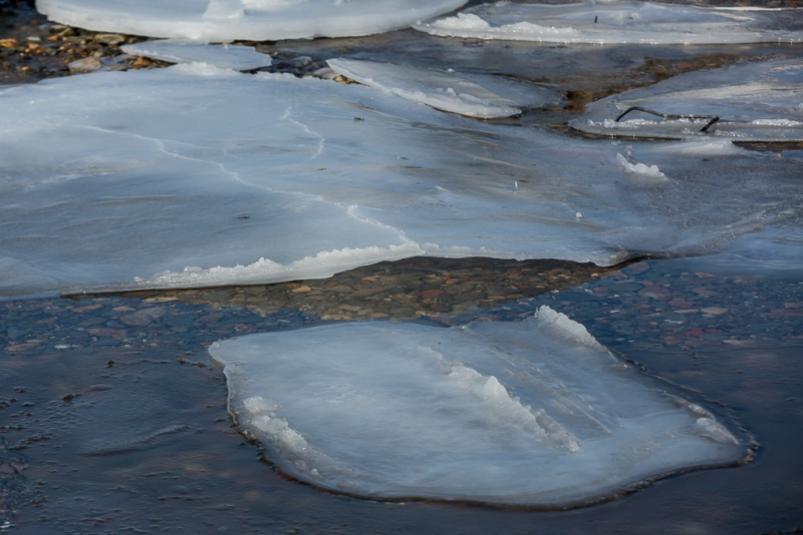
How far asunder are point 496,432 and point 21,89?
147 inches

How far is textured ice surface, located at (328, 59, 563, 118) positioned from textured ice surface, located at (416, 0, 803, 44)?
47.1 inches

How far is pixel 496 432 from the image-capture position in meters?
2.85

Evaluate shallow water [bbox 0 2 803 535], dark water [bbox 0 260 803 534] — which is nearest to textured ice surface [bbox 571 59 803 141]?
shallow water [bbox 0 2 803 535]

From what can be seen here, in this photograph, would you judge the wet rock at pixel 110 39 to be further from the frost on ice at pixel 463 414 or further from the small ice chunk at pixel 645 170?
the frost on ice at pixel 463 414

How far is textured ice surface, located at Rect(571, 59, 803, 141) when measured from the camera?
5699 millimetres

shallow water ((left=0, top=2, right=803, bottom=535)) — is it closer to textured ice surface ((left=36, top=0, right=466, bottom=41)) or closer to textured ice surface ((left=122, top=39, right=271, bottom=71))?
textured ice surface ((left=122, top=39, right=271, bottom=71))

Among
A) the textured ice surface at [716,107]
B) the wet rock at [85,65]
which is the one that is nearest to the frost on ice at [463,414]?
the textured ice surface at [716,107]

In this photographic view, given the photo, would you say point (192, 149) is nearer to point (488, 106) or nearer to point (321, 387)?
point (488, 106)

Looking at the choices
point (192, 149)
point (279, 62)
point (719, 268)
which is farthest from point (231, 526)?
point (279, 62)

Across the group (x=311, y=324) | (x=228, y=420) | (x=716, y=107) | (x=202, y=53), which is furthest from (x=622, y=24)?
(x=228, y=420)

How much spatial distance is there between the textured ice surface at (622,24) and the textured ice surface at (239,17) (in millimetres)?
345

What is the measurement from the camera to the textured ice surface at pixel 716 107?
5699 mm

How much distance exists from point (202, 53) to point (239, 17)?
74 cm

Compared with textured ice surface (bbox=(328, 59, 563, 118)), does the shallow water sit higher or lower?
lower
